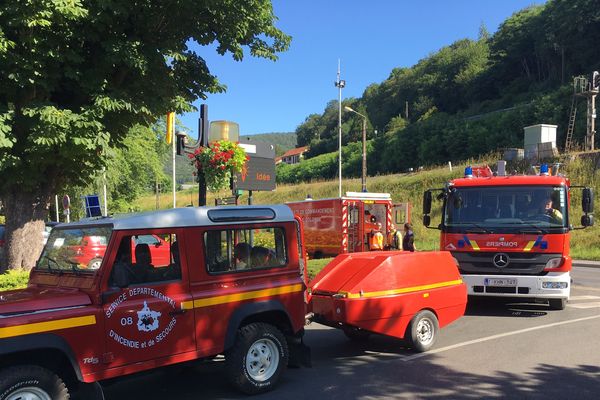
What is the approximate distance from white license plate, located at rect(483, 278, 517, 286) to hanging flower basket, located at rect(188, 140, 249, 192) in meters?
6.08

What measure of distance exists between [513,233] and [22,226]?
961 cm

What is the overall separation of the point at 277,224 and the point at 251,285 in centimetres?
74

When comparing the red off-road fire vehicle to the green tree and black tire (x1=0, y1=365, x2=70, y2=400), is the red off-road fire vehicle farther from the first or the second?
the green tree

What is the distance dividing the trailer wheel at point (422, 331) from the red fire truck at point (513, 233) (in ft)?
9.30

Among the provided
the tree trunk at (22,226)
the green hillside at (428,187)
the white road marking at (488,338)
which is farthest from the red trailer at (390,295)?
the green hillside at (428,187)

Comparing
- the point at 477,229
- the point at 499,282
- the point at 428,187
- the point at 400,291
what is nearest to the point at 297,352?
the point at 400,291

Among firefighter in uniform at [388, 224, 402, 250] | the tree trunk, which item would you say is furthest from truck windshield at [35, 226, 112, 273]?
firefighter in uniform at [388, 224, 402, 250]

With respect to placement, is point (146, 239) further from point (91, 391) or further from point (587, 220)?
point (587, 220)

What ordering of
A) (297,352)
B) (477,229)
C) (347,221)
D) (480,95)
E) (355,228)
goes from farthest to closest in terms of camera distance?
1. (480,95)
2. (355,228)
3. (347,221)
4. (477,229)
5. (297,352)

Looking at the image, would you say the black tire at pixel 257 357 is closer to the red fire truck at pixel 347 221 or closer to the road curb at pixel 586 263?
the red fire truck at pixel 347 221

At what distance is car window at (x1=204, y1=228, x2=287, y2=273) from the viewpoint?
5137mm

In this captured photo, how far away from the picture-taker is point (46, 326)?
404 cm

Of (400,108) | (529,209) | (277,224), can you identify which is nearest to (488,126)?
(400,108)

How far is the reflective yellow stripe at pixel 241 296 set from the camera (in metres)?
4.91
